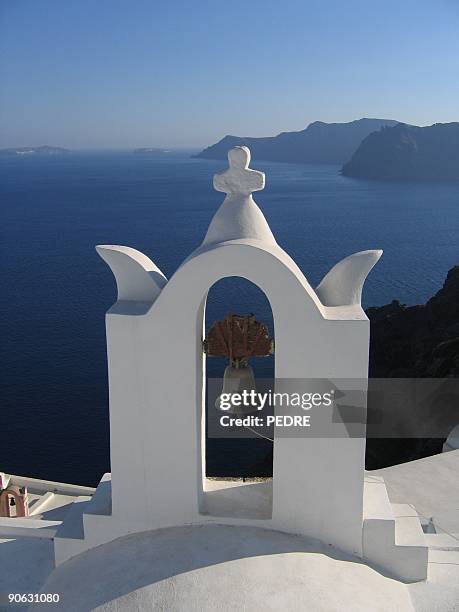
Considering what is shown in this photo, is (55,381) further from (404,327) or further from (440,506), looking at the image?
(440,506)

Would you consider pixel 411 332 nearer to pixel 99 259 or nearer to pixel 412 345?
pixel 412 345

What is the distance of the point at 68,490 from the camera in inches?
657

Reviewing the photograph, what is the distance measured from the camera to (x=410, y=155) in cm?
13050

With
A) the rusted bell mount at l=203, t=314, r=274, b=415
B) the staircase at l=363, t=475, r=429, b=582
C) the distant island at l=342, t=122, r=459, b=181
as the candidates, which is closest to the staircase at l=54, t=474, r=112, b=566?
the rusted bell mount at l=203, t=314, r=274, b=415

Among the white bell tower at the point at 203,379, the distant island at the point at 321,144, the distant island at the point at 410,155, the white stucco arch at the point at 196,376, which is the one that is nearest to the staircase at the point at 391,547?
the white bell tower at the point at 203,379

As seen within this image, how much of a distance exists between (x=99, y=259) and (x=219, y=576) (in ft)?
175

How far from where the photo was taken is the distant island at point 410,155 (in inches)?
5022

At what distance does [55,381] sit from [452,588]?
30.8 meters

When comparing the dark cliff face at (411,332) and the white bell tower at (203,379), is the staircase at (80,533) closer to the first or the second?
the white bell tower at (203,379)

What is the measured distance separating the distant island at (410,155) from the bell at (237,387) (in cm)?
12655

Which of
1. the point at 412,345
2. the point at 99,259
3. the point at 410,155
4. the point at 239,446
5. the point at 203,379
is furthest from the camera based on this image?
the point at 410,155

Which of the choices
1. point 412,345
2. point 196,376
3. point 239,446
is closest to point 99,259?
point 239,446

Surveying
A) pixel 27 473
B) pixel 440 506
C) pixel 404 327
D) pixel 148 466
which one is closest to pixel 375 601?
pixel 148 466

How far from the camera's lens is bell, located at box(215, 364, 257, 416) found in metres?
5.32
